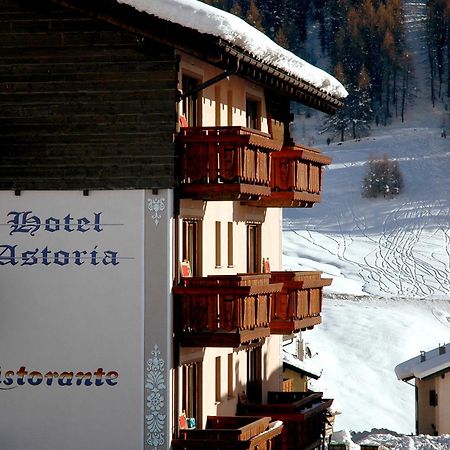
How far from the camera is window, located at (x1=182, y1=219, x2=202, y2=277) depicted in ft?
83.6

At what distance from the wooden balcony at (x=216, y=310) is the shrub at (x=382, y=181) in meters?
112

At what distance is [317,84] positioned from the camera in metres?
29.7

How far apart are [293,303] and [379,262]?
262 ft

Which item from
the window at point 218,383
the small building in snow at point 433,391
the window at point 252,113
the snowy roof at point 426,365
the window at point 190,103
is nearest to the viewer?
the window at point 190,103

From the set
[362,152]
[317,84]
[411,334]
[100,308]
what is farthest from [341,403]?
[362,152]

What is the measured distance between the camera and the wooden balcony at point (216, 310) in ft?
78.8

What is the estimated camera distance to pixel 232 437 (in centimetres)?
2453

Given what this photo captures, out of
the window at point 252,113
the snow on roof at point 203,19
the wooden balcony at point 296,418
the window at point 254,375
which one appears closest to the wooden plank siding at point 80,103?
the snow on roof at point 203,19

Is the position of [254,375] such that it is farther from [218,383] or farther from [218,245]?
[218,245]

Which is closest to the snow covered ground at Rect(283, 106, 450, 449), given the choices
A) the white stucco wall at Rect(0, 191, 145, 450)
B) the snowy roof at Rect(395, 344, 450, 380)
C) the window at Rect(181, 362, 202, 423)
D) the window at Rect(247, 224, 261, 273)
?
the snowy roof at Rect(395, 344, 450, 380)

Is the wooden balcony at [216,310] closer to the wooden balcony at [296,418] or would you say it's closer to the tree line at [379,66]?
the wooden balcony at [296,418]

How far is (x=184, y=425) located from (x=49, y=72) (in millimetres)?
5874

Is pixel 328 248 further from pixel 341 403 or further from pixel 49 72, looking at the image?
pixel 49 72

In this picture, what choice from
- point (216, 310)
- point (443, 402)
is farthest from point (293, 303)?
point (443, 402)
